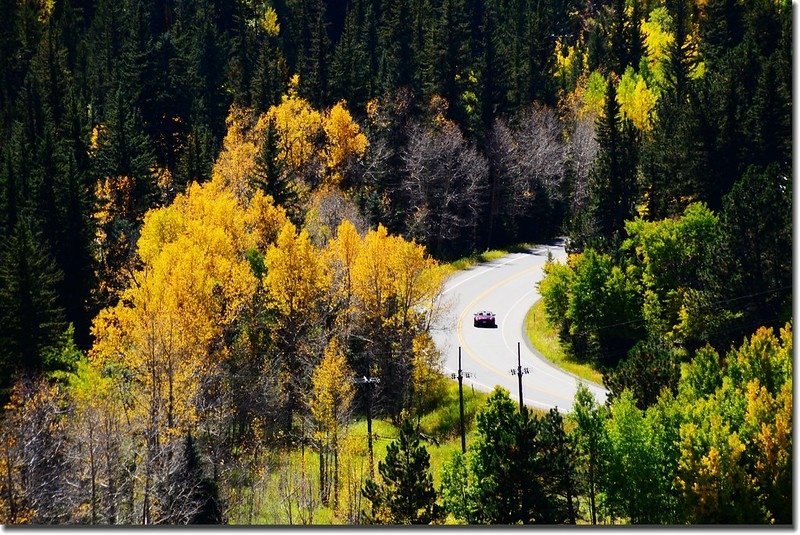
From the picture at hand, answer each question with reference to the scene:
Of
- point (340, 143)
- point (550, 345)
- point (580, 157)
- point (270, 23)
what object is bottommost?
point (550, 345)

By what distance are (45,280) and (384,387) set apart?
62.5 ft

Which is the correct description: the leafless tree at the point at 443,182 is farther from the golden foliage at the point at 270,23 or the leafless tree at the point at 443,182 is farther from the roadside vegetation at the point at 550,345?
the golden foliage at the point at 270,23

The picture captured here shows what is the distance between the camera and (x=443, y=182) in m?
81.5

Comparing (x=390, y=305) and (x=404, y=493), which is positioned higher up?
(x=390, y=305)

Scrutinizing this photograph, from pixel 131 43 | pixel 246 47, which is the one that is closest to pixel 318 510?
pixel 131 43

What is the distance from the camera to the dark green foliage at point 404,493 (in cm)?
3397

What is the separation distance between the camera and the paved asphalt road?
55.0m

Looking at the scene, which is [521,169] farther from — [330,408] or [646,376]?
[330,408]

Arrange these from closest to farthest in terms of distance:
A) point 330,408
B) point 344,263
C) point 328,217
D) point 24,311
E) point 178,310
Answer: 1. point 330,408
2. point 178,310
3. point 24,311
4. point 344,263
5. point 328,217

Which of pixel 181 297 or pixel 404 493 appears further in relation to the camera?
pixel 181 297

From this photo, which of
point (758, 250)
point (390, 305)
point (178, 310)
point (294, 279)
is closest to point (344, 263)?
point (294, 279)

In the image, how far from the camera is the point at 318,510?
42344mm

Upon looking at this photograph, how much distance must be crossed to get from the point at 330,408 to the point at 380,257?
11.5 metres

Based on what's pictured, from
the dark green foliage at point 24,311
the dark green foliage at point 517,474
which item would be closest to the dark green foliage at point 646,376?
the dark green foliage at point 517,474
